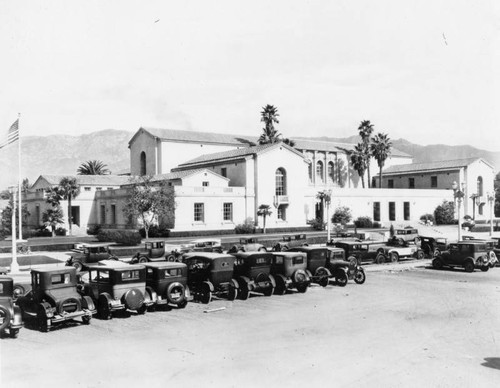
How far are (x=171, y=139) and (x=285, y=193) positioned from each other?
17.9 meters

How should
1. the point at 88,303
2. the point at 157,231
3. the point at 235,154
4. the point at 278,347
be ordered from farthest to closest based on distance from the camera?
the point at 235,154, the point at 157,231, the point at 88,303, the point at 278,347

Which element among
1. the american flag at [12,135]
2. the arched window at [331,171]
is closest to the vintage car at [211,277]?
the american flag at [12,135]

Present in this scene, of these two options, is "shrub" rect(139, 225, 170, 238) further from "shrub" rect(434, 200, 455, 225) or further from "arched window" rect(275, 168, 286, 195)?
"shrub" rect(434, 200, 455, 225)

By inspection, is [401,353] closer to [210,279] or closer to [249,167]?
[210,279]

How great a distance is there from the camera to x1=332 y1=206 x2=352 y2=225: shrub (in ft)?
188

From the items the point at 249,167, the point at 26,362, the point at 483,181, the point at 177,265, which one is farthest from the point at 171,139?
the point at 26,362

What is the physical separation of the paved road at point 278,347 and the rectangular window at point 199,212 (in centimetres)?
→ 3114

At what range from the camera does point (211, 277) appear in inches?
705

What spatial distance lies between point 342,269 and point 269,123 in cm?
5539

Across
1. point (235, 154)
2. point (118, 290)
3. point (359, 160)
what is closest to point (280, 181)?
point (235, 154)

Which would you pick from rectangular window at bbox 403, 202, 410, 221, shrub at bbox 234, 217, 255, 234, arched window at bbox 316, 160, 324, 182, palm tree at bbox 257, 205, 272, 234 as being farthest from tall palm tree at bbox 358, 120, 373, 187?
shrub at bbox 234, 217, 255, 234

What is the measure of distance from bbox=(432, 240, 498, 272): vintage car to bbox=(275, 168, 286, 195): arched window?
29394mm

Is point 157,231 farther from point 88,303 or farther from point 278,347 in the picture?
point 278,347

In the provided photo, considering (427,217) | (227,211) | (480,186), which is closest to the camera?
(227,211)
